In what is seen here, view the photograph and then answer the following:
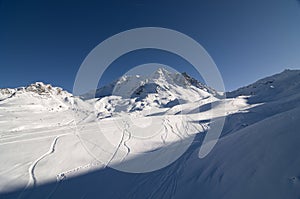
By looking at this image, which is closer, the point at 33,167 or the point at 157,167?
the point at 157,167

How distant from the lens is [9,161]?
28.8ft

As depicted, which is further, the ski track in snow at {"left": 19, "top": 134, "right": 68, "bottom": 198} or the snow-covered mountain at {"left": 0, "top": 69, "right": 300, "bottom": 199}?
the ski track in snow at {"left": 19, "top": 134, "right": 68, "bottom": 198}

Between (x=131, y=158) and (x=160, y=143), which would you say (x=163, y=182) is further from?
(x=160, y=143)

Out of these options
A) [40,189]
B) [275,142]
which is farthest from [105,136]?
[275,142]

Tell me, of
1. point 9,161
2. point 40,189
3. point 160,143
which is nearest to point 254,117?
point 160,143

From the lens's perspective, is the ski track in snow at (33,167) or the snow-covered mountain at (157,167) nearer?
the snow-covered mountain at (157,167)

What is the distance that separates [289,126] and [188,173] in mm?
3417

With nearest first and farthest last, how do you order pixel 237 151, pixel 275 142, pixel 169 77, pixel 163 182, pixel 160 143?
pixel 275 142 → pixel 237 151 → pixel 163 182 → pixel 160 143 → pixel 169 77

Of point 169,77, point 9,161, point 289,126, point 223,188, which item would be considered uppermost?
point 169,77

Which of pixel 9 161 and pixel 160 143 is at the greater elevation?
pixel 9 161

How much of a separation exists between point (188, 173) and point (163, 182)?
3.09 feet

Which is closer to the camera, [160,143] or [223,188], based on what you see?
[223,188]

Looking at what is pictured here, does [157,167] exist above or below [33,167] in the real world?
below

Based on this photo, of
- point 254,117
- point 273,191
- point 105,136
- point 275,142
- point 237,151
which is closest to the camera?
point 273,191
